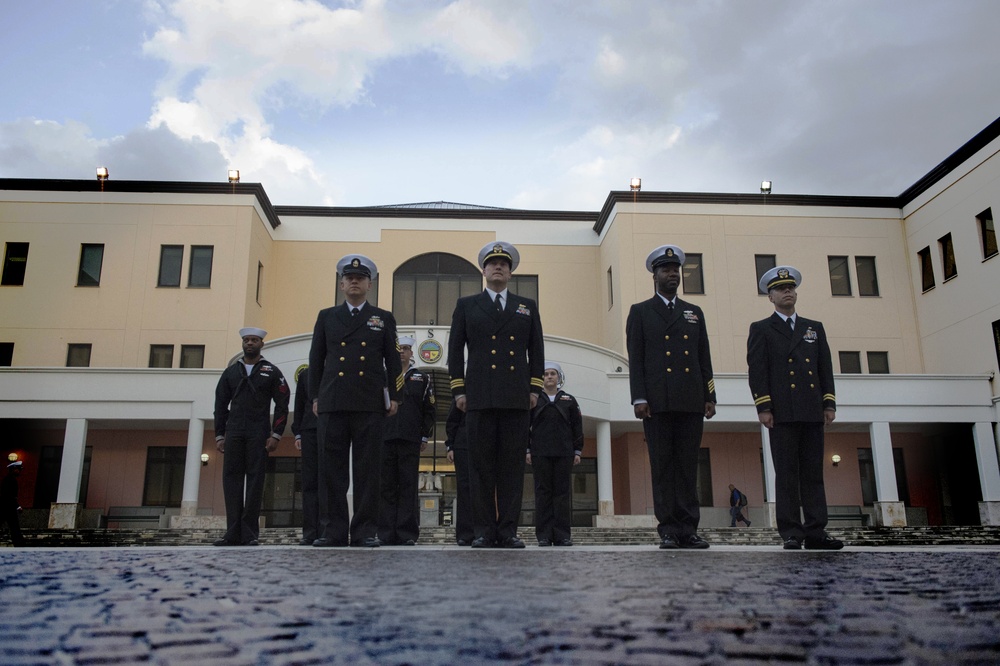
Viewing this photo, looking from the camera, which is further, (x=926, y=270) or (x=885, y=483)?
(x=926, y=270)

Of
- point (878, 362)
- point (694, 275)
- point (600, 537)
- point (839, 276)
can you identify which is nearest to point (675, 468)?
point (600, 537)

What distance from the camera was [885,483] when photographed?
72.2 feet

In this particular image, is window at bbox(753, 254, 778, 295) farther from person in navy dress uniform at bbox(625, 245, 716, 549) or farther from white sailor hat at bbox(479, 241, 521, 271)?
white sailor hat at bbox(479, 241, 521, 271)

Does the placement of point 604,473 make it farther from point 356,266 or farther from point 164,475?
point 356,266

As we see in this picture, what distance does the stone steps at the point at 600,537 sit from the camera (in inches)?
483

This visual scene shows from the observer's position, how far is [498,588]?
220 cm

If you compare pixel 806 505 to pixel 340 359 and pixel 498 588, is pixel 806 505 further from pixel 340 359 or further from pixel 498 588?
pixel 498 588

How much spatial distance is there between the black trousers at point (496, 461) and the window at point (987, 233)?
2153 cm

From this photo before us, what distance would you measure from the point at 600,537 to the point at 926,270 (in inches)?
679

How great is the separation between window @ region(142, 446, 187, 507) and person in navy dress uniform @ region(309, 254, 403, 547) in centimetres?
2068

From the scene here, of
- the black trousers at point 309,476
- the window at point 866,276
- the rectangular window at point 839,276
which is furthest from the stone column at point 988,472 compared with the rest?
the black trousers at point 309,476

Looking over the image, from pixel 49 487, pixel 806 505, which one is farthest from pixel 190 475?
pixel 806 505

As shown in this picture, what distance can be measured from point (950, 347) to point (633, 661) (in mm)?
27512

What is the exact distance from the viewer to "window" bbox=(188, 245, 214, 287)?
2591cm
